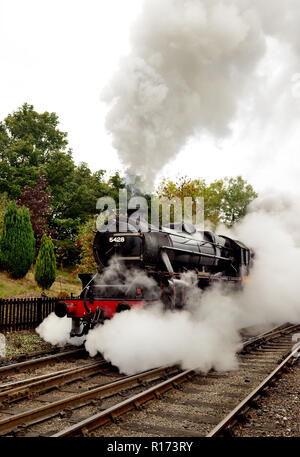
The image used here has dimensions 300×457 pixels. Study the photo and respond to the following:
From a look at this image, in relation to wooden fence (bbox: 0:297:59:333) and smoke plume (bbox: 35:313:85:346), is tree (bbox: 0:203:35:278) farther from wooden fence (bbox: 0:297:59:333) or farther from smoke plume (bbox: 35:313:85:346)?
smoke plume (bbox: 35:313:85:346)

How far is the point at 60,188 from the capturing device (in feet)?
95.8

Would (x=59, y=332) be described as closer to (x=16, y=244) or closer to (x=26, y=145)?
(x=16, y=244)

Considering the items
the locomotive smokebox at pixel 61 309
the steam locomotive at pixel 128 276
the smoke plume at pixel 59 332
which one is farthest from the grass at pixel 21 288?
the locomotive smokebox at pixel 61 309

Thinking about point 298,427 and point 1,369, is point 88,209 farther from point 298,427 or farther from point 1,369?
point 298,427

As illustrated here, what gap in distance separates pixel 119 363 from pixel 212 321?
3693 mm

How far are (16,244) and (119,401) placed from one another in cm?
1262

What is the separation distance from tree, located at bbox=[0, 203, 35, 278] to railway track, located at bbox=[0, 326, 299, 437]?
9.72m

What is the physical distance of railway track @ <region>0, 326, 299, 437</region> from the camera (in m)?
4.57

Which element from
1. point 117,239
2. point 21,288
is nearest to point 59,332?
point 117,239

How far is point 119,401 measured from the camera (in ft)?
18.5

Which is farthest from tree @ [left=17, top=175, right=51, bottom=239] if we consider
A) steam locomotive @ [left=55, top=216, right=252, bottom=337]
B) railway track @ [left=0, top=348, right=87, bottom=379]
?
railway track @ [left=0, top=348, right=87, bottom=379]

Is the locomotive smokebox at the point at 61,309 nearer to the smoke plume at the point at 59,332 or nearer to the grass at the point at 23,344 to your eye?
the grass at the point at 23,344

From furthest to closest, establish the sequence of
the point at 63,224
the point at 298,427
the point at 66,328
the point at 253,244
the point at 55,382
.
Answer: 1. the point at 63,224
2. the point at 253,244
3. the point at 66,328
4. the point at 55,382
5. the point at 298,427
